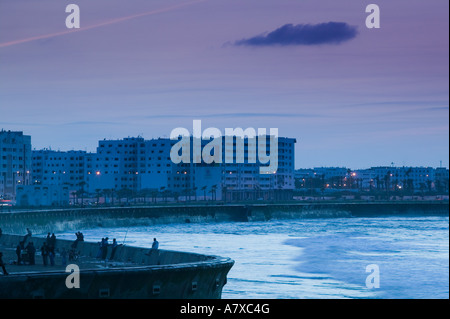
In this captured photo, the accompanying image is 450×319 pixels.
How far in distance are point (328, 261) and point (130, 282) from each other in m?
47.3

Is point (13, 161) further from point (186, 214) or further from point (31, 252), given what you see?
point (31, 252)

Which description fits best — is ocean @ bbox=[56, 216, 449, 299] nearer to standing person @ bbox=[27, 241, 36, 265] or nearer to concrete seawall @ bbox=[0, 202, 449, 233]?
concrete seawall @ bbox=[0, 202, 449, 233]

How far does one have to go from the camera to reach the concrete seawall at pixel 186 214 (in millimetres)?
101812

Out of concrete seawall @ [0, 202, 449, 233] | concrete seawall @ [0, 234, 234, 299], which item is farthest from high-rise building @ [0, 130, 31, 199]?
concrete seawall @ [0, 234, 234, 299]

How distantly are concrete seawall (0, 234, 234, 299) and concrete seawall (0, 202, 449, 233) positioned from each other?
66685 millimetres

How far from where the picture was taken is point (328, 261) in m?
71.7

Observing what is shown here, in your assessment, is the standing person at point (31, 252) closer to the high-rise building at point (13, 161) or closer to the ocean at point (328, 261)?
the ocean at point (328, 261)

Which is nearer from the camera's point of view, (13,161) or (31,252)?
(31,252)

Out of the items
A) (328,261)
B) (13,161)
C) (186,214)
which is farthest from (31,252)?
(13,161)

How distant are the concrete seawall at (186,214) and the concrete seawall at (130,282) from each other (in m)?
66.7

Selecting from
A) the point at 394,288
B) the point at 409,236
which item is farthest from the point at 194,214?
the point at 394,288

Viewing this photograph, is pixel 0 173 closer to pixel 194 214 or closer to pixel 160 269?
pixel 194 214

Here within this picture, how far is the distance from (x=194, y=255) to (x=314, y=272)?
2971 cm

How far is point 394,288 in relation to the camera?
2044 inches
